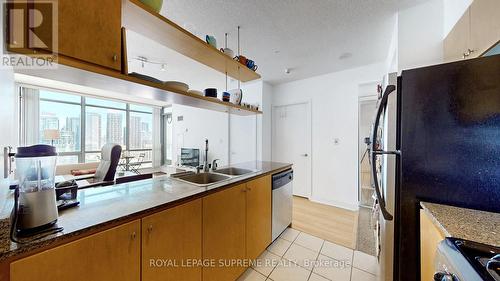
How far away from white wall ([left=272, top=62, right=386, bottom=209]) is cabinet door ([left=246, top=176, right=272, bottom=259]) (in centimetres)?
193

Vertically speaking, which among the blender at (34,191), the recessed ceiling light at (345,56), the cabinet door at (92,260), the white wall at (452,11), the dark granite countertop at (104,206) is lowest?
the cabinet door at (92,260)

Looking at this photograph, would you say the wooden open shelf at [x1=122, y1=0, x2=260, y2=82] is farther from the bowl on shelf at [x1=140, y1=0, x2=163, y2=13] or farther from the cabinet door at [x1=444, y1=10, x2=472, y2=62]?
the cabinet door at [x1=444, y1=10, x2=472, y2=62]

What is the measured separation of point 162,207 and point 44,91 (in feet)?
19.5

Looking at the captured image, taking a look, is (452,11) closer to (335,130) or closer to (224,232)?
(335,130)

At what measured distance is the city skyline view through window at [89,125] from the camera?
14.4ft

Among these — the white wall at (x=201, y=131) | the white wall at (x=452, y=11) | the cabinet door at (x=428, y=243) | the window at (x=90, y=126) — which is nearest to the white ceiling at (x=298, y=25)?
the white wall at (x=452, y=11)

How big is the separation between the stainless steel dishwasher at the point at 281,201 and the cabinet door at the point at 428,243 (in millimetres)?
1295

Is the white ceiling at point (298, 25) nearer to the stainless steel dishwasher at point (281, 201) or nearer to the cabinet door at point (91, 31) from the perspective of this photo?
the cabinet door at point (91, 31)

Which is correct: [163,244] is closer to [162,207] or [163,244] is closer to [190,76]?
[162,207]

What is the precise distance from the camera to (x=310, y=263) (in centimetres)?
179

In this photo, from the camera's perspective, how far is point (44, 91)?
4348 mm

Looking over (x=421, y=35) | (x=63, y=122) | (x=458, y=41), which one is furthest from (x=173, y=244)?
(x=63, y=122)

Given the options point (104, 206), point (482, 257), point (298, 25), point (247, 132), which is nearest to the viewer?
point (482, 257)

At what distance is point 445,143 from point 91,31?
1.82 metres
